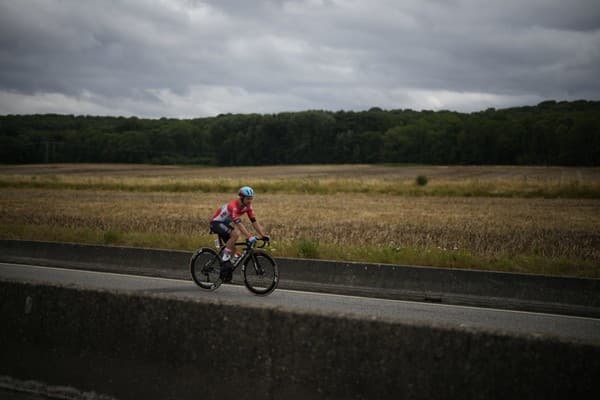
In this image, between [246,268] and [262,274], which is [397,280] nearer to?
[262,274]

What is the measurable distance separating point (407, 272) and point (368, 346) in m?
7.15

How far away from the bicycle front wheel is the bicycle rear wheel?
0.60 metres

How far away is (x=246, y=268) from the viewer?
10.2 metres

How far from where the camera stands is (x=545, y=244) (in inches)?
589

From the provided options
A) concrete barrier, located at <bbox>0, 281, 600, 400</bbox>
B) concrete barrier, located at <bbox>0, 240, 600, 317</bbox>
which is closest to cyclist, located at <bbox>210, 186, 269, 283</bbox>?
concrete barrier, located at <bbox>0, 240, 600, 317</bbox>

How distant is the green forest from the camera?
97500mm

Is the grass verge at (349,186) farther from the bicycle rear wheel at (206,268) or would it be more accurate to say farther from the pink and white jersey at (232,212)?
the pink and white jersey at (232,212)

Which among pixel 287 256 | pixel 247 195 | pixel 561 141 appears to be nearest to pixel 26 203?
pixel 287 256

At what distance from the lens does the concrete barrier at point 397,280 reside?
30.9ft

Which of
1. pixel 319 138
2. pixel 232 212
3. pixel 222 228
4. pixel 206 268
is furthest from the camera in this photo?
pixel 319 138

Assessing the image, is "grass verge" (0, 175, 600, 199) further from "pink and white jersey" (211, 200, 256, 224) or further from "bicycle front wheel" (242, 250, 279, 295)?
"pink and white jersey" (211, 200, 256, 224)

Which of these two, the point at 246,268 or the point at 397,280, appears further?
the point at 397,280

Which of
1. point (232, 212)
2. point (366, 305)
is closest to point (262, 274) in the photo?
point (232, 212)

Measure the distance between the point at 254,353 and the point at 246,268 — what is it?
6.40 m
